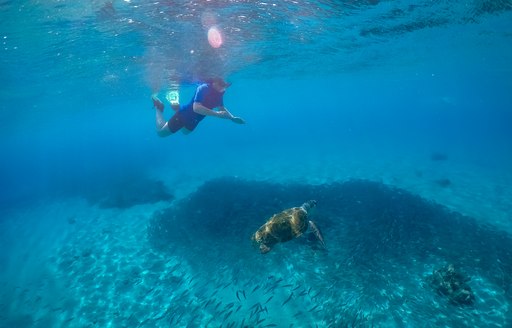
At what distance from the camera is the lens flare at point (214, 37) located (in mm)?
15719

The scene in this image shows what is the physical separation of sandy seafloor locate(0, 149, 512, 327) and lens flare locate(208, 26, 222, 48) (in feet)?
36.1

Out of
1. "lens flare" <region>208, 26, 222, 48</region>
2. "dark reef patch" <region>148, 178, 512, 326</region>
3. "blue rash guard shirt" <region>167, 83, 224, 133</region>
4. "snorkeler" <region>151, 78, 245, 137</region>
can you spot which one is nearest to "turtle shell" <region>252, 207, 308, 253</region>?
"snorkeler" <region>151, 78, 245, 137</region>

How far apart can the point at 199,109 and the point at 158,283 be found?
7712 mm

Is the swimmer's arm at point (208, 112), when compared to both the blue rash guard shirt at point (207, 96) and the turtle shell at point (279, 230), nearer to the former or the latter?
the blue rash guard shirt at point (207, 96)

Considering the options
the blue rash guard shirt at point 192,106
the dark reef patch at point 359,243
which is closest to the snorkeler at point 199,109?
the blue rash guard shirt at point 192,106

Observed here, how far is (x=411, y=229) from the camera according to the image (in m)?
13.6

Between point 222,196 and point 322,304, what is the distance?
10.3 metres

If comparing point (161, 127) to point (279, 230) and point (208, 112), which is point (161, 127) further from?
point (279, 230)

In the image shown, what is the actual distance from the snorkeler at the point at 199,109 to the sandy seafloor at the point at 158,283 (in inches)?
236

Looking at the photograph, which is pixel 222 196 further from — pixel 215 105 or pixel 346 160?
pixel 346 160

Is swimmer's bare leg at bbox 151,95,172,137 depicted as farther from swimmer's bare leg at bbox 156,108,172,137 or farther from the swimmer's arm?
the swimmer's arm

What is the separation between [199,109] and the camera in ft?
30.3

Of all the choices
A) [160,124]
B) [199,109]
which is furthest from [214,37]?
[199,109]

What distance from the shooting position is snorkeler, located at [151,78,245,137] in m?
9.25
